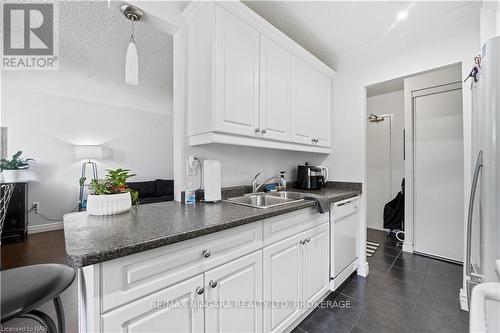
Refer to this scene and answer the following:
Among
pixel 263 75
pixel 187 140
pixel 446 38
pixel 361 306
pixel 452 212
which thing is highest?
pixel 446 38

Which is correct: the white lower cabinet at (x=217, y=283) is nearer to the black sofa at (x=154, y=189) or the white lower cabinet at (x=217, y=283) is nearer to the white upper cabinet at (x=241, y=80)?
→ the white upper cabinet at (x=241, y=80)

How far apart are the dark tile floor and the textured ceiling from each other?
281 centimetres

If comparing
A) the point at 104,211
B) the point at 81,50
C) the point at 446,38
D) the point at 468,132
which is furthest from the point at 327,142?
the point at 81,50

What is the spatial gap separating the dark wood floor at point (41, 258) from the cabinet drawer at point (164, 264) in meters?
1.21

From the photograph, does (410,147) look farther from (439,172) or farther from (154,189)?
(154,189)

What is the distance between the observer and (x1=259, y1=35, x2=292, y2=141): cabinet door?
5.49 feet

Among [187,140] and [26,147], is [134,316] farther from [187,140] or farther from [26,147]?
[26,147]

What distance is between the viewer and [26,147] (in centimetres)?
341

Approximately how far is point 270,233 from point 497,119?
4.05 feet

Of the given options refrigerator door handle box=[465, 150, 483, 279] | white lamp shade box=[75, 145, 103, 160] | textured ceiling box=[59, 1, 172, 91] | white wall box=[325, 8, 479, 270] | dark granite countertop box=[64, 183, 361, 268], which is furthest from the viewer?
white lamp shade box=[75, 145, 103, 160]

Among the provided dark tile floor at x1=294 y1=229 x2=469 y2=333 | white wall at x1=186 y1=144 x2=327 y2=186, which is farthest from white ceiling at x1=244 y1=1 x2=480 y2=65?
dark tile floor at x1=294 y1=229 x2=469 y2=333

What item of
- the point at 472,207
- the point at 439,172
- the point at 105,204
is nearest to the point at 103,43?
the point at 105,204

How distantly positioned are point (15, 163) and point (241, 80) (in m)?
3.84

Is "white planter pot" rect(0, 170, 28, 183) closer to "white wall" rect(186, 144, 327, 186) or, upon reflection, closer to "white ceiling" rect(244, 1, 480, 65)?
"white wall" rect(186, 144, 327, 186)
